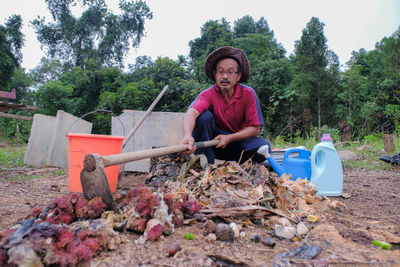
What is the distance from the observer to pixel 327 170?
2379 mm

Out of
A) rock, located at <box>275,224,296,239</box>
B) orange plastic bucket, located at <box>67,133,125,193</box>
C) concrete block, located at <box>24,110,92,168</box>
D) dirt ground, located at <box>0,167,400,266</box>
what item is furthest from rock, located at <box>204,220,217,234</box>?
concrete block, located at <box>24,110,92,168</box>

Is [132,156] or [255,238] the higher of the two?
[132,156]

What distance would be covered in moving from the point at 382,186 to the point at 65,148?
4.83m

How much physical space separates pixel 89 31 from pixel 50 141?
20.4 meters

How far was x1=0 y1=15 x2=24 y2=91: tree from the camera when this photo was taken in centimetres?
1551

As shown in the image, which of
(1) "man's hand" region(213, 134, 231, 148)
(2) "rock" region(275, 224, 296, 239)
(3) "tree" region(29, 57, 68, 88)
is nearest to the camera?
(2) "rock" region(275, 224, 296, 239)

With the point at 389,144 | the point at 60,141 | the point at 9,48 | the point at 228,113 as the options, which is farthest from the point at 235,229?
the point at 9,48

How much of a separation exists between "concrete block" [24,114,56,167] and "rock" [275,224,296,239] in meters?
4.57

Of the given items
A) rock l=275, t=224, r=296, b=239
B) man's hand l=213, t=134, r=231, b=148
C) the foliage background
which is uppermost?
the foliage background

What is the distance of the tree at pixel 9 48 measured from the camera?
611 inches

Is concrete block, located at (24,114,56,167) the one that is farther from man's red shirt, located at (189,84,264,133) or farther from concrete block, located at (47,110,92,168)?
man's red shirt, located at (189,84,264,133)

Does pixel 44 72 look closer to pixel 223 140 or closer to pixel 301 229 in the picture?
pixel 223 140

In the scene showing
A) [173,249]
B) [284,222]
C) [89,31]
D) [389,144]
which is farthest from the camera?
[89,31]

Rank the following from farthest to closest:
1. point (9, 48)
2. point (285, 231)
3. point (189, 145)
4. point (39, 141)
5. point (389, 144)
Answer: point (9, 48) → point (389, 144) → point (39, 141) → point (189, 145) → point (285, 231)
